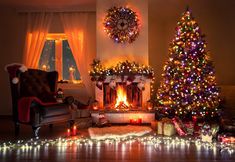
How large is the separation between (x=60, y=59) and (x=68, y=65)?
270mm

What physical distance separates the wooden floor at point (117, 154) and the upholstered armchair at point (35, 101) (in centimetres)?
79

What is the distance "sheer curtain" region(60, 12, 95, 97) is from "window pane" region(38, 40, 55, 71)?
2.04 feet

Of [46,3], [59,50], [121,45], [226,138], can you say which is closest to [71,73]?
[59,50]

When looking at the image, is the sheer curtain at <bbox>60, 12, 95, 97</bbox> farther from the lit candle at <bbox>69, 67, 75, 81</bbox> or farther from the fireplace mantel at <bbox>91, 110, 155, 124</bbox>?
the fireplace mantel at <bbox>91, 110, 155, 124</bbox>

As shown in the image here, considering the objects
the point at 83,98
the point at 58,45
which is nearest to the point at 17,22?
the point at 58,45

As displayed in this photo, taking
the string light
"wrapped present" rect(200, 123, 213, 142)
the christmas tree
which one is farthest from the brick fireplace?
"wrapped present" rect(200, 123, 213, 142)

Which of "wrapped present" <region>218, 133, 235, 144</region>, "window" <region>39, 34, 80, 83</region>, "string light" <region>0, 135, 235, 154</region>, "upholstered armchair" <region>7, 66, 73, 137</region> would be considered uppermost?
"window" <region>39, 34, 80, 83</region>

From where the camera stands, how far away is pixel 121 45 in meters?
6.49

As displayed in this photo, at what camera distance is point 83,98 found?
729 cm

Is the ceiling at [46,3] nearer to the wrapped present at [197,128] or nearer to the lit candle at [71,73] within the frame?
the lit candle at [71,73]

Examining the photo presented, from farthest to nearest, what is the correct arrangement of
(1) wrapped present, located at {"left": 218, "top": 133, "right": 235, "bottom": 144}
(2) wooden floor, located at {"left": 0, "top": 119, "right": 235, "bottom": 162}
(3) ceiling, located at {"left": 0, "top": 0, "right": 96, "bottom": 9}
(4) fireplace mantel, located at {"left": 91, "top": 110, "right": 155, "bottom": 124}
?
(3) ceiling, located at {"left": 0, "top": 0, "right": 96, "bottom": 9}
(4) fireplace mantel, located at {"left": 91, "top": 110, "right": 155, "bottom": 124}
(1) wrapped present, located at {"left": 218, "top": 133, "right": 235, "bottom": 144}
(2) wooden floor, located at {"left": 0, "top": 119, "right": 235, "bottom": 162}

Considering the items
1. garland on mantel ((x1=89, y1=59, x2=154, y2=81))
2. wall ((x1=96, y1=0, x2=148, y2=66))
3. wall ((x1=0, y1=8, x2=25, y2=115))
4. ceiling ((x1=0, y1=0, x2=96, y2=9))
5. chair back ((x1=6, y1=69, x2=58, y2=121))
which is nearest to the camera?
chair back ((x1=6, y1=69, x2=58, y2=121))

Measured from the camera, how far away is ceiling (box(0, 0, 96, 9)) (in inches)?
268

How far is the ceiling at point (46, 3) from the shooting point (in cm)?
680
